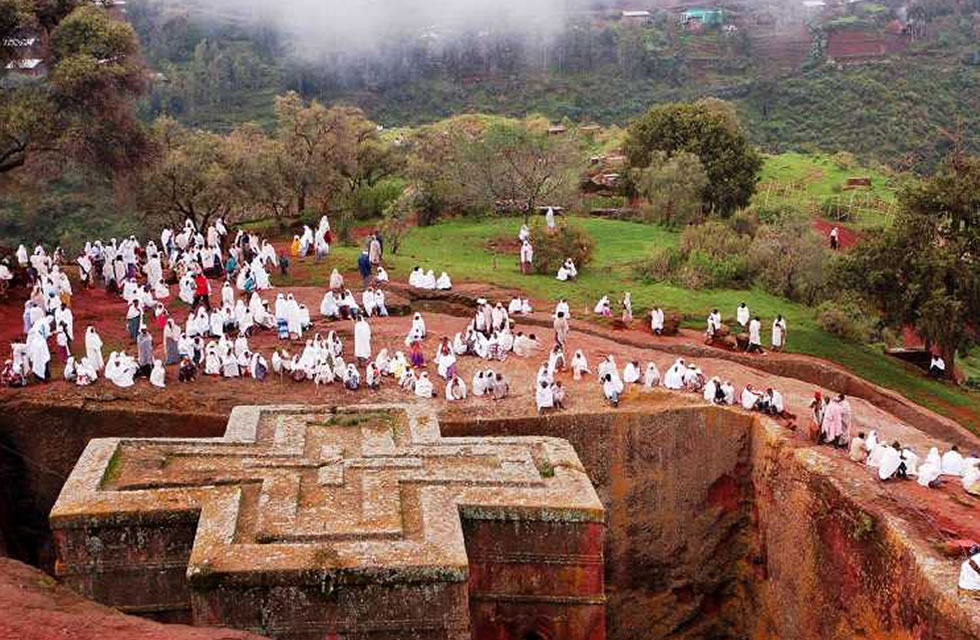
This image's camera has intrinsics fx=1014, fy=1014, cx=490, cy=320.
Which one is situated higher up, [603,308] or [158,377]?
[158,377]

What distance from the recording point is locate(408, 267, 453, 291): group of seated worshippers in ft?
87.7

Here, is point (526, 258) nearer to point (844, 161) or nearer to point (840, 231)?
point (840, 231)

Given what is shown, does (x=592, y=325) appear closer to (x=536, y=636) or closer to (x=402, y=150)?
(x=536, y=636)

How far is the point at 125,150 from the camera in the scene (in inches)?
1026

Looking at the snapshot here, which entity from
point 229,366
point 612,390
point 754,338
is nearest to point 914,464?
point 612,390

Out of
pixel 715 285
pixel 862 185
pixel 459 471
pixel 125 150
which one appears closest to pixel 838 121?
pixel 862 185

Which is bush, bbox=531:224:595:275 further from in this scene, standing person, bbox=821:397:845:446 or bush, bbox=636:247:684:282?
standing person, bbox=821:397:845:446

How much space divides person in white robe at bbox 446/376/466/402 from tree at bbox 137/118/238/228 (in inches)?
614

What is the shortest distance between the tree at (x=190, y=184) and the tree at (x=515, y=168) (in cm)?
940

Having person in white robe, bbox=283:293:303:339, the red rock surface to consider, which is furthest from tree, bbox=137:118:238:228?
the red rock surface

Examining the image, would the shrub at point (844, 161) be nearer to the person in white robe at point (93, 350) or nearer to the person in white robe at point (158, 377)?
the person in white robe at point (158, 377)

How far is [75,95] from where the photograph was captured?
2511 centimetres

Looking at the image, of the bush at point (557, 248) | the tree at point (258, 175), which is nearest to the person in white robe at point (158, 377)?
the bush at point (557, 248)

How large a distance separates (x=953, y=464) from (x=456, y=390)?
8.50 metres
